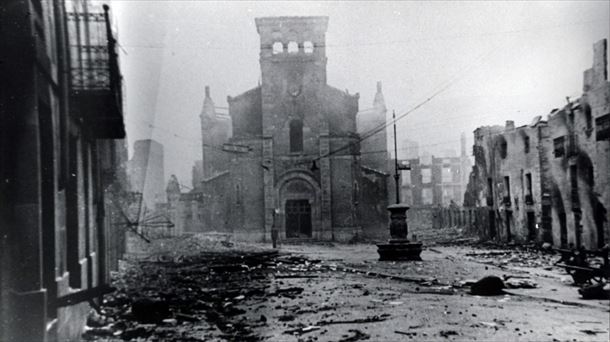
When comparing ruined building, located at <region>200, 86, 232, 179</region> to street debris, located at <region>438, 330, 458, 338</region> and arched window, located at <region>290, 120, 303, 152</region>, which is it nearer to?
arched window, located at <region>290, 120, 303, 152</region>

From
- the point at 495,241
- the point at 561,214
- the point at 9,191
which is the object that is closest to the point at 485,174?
the point at 495,241

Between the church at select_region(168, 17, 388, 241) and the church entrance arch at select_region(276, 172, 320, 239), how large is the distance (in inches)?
2.8

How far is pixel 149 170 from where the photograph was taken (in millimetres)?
57906

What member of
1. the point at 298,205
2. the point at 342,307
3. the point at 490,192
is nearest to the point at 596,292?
the point at 342,307

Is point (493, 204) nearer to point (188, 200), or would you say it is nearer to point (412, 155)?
point (188, 200)

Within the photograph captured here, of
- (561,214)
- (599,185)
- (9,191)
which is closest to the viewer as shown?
(9,191)

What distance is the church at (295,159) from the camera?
3753 cm

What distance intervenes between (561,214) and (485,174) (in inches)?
373

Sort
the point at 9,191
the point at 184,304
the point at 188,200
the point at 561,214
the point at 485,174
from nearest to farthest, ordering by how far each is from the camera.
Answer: the point at 9,191
the point at 184,304
the point at 561,214
the point at 485,174
the point at 188,200

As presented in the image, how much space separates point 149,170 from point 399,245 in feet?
138

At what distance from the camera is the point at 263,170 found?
38000 mm

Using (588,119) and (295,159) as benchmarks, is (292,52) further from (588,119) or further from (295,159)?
(588,119)

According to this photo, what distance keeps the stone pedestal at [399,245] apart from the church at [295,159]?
15.0 m

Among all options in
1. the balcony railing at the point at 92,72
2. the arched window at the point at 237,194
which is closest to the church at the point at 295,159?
the arched window at the point at 237,194
